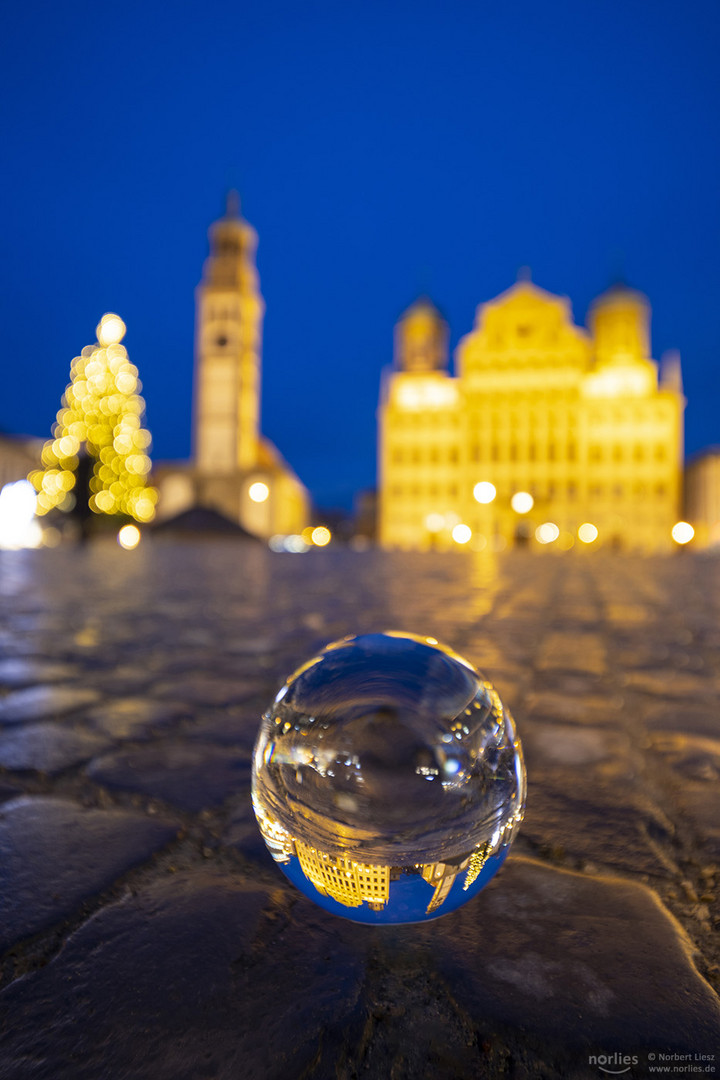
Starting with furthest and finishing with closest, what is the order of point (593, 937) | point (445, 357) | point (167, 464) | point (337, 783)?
point (445, 357)
point (167, 464)
point (593, 937)
point (337, 783)

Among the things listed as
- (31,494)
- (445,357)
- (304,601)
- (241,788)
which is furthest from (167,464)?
(241,788)

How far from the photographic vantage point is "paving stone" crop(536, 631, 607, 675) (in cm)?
253

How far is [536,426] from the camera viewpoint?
5422cm

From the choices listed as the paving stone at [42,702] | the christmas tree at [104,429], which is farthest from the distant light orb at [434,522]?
the paving stone at [42,702]

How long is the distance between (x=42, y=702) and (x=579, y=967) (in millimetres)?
1686

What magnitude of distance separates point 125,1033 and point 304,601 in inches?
177

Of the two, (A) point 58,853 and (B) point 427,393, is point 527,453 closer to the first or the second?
(B) point 427,393

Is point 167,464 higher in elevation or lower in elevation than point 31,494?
higher

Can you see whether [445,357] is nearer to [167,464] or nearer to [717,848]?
[167,464]

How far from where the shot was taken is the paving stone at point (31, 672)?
2143 millimetres

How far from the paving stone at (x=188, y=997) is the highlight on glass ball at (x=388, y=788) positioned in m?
0.08

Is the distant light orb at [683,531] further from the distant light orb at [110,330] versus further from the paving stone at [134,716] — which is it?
the paving stone at [134,716]

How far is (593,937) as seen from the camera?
0.74 metres

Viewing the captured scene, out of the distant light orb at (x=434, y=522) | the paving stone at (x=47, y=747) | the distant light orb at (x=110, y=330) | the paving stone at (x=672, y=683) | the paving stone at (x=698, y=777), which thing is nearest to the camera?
the paving stone at (x=698, y=777)
